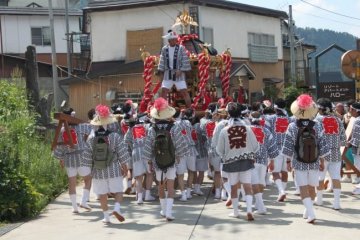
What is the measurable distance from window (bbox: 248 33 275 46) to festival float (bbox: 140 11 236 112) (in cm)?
1648

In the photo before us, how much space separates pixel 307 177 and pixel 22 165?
5672 mm

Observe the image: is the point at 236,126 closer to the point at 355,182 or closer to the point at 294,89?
the point at 355,182

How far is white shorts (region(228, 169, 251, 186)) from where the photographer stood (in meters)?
8.70

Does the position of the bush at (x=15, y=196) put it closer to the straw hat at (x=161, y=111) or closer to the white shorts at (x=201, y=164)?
the straw hat at (x=161, y=111)

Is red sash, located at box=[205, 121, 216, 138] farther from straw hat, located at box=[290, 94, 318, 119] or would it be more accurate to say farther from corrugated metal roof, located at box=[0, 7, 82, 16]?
corrugated metal roof, located at box=[0, 7, 82, 16]

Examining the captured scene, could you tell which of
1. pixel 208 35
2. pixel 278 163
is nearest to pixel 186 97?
pixel 278 163

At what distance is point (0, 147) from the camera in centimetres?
983

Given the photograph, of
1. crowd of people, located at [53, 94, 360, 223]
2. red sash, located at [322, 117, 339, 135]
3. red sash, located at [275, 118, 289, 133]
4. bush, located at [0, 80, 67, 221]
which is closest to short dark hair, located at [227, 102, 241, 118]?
crowd of people, located at [53, 94, 360, 223]

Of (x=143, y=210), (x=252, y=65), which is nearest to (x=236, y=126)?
(x=143, y=210)

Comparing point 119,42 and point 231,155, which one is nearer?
point 231,155

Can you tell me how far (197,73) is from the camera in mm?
14438

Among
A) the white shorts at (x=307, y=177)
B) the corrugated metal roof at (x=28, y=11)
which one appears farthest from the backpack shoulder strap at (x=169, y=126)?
the corrugated metal roof at (x=28, y=11)

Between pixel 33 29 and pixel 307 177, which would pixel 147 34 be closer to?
pixel 33 29

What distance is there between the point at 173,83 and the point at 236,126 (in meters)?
5.29
